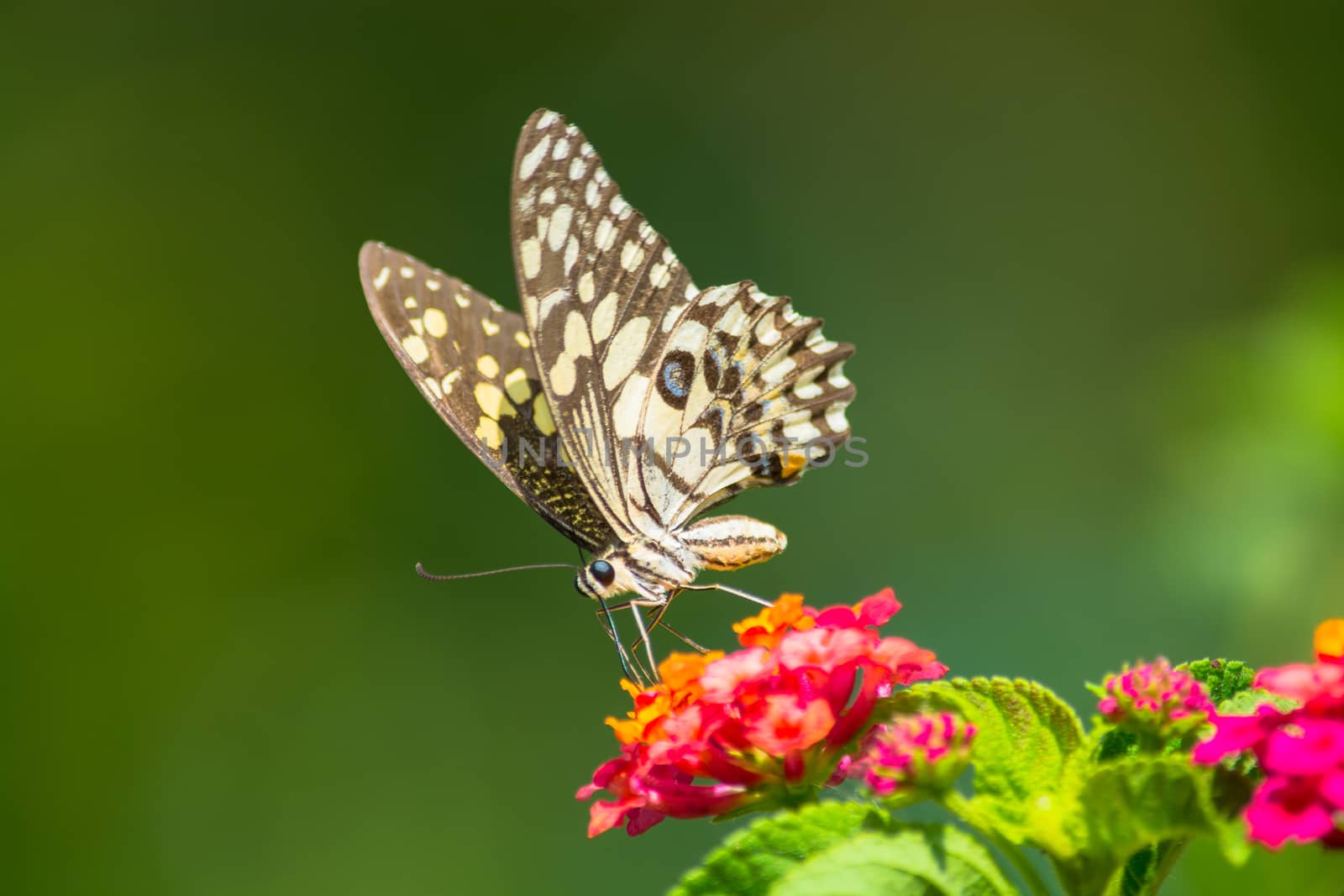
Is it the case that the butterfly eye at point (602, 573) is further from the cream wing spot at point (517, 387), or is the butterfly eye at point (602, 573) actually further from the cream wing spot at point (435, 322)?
the cream wing spot at point (435, 322)

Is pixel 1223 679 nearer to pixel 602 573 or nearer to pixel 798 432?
pixel 602 573

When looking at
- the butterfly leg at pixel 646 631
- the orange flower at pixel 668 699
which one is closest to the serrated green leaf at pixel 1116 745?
the orange flower at pixel 668 699

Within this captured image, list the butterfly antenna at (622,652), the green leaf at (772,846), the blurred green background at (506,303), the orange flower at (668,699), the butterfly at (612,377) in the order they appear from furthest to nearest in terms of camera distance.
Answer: the blurred green background at (506,303), the butterfly at (612,377), the butterfly antenna at (622,652), the orange flower at (668,699), the green leaf at (772,846)

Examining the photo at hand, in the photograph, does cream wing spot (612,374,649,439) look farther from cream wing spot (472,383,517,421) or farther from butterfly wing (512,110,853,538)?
cream wing spot (472,383,517,421)

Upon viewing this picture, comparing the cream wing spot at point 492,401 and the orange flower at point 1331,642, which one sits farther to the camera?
the cream wing spot at point 492,401

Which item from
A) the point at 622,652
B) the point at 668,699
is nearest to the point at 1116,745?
the point at 668,699

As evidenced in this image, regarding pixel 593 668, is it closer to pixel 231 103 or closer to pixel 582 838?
pixel 582 838
